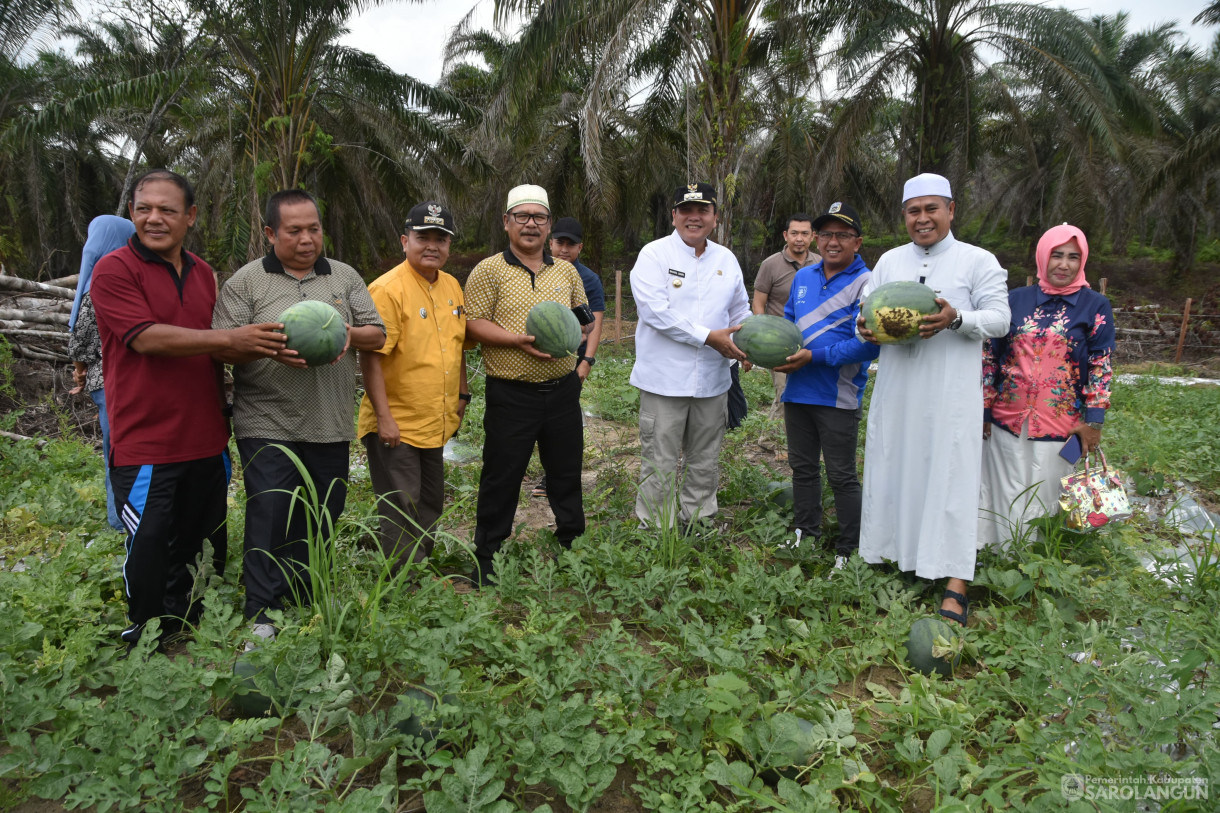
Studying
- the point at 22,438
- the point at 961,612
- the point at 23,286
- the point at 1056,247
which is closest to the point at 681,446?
the point at 961,612

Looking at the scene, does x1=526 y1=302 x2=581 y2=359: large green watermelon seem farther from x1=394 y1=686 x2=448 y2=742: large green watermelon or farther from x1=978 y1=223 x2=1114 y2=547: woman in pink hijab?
x1=978 y1=223 x2=1114 y2=547: woman in pink hijab

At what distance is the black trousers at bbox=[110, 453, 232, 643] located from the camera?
10.2 ft

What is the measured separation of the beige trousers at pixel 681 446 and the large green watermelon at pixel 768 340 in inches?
19.5

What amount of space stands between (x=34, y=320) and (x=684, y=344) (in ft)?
21.5

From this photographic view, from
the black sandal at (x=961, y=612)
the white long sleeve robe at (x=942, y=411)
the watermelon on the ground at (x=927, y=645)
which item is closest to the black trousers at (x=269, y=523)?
the watermelon on the ground at (x=927, y=645)

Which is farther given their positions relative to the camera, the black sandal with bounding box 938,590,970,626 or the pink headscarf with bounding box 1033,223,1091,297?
the pink headscarf with bounding box 1033,223,1091,297

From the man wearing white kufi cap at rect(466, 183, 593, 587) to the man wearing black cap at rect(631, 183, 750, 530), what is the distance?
570 millimetres

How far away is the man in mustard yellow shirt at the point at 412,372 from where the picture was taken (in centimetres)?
374

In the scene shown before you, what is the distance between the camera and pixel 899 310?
3621 millimetres

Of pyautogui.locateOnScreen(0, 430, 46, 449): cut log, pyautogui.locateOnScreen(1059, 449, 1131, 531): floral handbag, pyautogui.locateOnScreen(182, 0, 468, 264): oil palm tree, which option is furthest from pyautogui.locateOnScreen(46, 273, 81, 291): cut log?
pyautogui.locateOnScreen(1059, 449, 1131, 531): floral handbag

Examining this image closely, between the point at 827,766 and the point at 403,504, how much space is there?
2305 mm

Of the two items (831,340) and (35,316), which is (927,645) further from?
(35,316)

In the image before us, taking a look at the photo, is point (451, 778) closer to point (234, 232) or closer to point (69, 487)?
point (69, 487)

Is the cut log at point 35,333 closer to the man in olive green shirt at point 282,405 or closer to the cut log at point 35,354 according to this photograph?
the cut log at point 35,354
